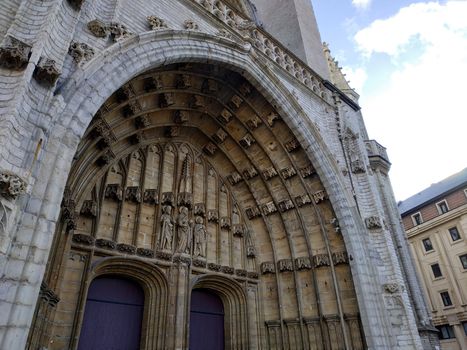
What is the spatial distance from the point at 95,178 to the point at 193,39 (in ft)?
9.42

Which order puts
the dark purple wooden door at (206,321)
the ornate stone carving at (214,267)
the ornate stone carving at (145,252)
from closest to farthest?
the ornate stone carving at (145,252), the dark purple wooden door at (206,321), the ornate stone carving at (214,267)

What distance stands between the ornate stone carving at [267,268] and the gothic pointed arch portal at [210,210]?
0.07ft

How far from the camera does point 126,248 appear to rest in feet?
18.7

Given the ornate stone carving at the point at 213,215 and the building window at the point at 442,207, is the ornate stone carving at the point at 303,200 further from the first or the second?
the building window at the point at 442,207

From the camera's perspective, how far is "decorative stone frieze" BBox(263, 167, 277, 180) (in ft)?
25.2

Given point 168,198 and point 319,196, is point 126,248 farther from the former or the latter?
point 319,196

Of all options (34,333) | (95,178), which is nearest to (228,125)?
(95,178)

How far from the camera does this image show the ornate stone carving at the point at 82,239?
17.0ft

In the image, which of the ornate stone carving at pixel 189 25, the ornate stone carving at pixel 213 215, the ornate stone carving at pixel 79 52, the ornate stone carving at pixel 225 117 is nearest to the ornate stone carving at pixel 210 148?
the ornate stone carving at pixel 225 117

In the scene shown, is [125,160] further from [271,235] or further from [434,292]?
[434,292]

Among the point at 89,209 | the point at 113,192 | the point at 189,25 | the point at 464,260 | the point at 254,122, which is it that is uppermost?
the point at 189,25

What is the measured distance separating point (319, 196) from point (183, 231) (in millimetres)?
2969

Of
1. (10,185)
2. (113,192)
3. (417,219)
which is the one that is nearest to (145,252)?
(113,192)

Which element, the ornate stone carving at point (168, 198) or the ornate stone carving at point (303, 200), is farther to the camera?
the ornate stone carving at point (303, 200)
